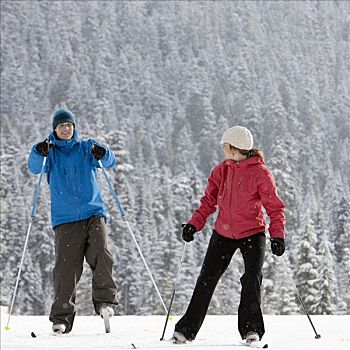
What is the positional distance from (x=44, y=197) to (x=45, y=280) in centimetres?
815

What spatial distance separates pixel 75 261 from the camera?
16.5 ft

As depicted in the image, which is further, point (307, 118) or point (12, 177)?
point (307, 118)

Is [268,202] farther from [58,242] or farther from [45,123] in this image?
[45,123]

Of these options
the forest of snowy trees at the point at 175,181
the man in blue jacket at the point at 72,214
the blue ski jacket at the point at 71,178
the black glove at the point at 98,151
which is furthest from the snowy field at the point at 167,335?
the forest of snowy trees at the point at 175,181

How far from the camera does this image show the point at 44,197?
6675 centimetres

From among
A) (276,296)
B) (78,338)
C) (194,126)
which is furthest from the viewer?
(194,126)

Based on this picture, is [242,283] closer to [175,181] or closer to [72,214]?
[72,214]

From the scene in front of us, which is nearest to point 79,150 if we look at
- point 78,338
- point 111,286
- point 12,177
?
point 111,286

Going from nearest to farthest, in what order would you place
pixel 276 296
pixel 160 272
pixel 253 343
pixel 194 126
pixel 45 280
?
pixel 253 343 < pixel 276 296 < pixel 160 272 < pixel 45 280 < pixel 194 126

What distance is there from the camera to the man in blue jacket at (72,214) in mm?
4977

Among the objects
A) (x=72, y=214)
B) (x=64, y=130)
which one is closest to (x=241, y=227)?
(x=72, y=214)

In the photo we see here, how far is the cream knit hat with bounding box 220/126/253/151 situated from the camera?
4.61 meters

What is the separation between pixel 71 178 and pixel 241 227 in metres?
1.33

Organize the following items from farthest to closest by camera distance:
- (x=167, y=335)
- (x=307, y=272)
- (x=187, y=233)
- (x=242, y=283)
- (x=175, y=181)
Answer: (x=175, y=181) → (x=307, y=272) → (x=167, y=335) → (x=187, y=233) → (x=242, y=283)
